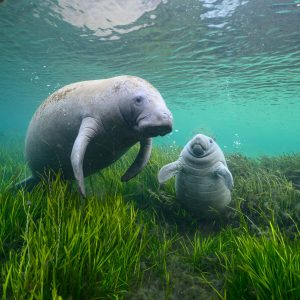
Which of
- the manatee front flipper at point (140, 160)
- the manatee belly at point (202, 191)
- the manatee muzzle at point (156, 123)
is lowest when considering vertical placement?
the manatee belly at point (202, 191)

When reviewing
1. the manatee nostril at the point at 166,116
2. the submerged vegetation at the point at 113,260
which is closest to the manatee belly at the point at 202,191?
the submerged vegetation at the point at 113,260

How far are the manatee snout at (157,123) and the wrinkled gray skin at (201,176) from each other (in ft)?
5.47

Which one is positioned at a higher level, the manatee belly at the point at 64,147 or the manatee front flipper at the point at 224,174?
the manatee belly at the point at 64,147

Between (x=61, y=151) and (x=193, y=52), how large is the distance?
16146mm

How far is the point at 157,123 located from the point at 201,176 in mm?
2078

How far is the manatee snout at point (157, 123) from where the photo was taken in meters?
4.40

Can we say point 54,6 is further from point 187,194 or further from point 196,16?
point 187,194

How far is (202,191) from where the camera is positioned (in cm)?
601

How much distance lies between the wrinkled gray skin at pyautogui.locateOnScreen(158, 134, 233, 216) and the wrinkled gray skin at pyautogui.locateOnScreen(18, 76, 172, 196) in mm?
812

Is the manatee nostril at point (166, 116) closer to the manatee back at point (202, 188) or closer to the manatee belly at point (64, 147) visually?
the manatee belly at point (64, 147)

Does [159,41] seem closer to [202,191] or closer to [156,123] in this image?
[202,191]

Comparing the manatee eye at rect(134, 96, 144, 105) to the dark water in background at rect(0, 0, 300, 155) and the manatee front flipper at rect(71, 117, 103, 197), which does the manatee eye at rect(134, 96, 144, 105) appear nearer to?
the manatee front flipper at rect(71, 117, 103, 197)

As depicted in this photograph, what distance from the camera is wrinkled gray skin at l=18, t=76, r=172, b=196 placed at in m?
4.73

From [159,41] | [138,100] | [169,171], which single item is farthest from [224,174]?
[159,41]
